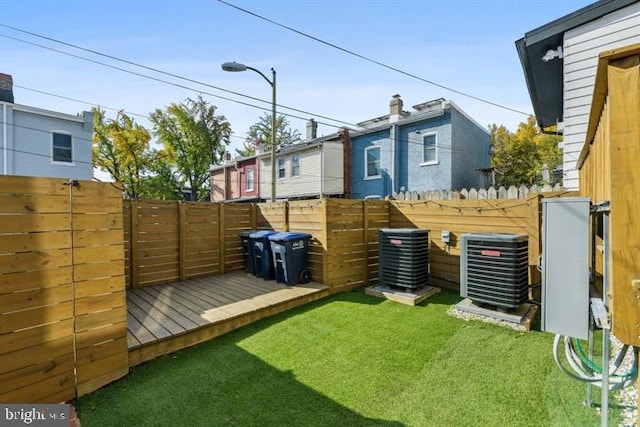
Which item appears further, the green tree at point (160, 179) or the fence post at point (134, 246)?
the green tree at point (160, 179)

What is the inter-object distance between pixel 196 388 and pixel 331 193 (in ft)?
42.8

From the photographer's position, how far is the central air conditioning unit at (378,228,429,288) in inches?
208

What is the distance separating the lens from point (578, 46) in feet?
18.2

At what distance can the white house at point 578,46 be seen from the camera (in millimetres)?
4988

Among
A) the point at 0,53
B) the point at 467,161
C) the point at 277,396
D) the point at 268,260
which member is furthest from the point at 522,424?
the point at 0,53

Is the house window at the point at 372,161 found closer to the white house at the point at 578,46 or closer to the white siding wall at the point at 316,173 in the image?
the white siding wall at the point at 316,173

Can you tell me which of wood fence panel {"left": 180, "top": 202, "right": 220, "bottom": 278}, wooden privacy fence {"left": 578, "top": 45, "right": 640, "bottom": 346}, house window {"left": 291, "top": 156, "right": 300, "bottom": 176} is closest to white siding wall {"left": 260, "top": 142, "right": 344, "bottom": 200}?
house window {"left": 291, "top": 156, "right": 300, "bottom": 176}

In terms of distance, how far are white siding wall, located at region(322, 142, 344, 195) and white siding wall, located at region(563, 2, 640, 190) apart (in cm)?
1047

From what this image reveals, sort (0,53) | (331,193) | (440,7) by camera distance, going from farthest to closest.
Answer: (331,193)
(0,53)
(440,7)

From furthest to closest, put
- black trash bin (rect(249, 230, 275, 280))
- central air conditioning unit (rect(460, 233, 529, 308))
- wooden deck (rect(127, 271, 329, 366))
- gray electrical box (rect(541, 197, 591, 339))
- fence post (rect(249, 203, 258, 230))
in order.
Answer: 1. fence post (rect(249, 203, 258, 230))
2. black trash bin (rect(249, 230, 275, 280))
3. central air conditioning unit (rect(460, 233, 529, 308))
4. wooden deck (rect(127, 271, 329, 366))
5. gray electrical box (rect(541, 197, 591, 339))

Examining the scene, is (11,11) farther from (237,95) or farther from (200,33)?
(237,95)

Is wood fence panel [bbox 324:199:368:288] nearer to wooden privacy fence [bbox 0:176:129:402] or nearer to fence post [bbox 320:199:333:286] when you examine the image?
fence post [bbox 320:199:333:286]

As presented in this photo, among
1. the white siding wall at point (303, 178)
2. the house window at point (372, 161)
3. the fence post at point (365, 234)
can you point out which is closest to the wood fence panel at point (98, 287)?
the fence post at point (365, 234)

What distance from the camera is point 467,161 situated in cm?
1323
